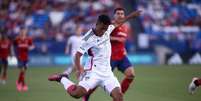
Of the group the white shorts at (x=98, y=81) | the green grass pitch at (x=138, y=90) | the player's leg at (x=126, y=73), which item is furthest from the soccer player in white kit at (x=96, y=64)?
the green grass pitch at (x=138, y=90)

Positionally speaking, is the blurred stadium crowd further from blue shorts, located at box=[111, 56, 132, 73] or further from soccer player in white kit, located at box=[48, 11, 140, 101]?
soccer player in white kit, located at box=[48, 11, 140, 101]

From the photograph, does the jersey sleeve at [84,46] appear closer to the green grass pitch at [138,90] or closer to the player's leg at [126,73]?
the player's leg at [126,73]

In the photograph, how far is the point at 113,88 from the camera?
37.4 ft

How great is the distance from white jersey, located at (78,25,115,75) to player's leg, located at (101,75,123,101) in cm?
18

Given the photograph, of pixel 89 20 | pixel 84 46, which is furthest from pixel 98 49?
pixel 89 20

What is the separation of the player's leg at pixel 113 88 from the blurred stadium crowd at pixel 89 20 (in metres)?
20.3

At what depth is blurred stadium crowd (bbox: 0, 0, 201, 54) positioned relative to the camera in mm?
33000

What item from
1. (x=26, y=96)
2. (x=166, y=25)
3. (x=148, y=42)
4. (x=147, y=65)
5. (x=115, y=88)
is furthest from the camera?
(x=166, y=25)

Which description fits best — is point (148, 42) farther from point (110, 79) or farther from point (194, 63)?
point (110, 79)

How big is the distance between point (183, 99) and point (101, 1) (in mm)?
22169

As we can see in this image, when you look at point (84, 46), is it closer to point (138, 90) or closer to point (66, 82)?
point (66, 82)

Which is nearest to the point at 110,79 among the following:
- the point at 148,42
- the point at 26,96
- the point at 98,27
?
the point at 98,27

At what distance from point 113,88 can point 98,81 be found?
0.38 meters

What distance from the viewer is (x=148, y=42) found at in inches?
1331
